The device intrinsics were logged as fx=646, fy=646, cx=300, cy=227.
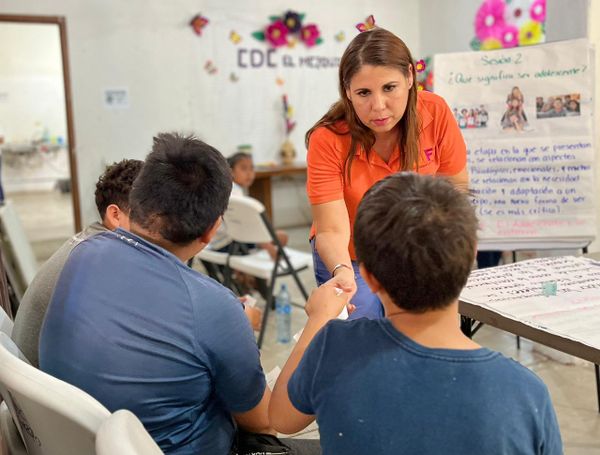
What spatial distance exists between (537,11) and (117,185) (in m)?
4.52

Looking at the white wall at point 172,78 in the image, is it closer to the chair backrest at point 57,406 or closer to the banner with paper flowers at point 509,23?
the banner with paper flowers at point 509,23

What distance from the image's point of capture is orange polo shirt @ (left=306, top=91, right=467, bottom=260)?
184 centimetres

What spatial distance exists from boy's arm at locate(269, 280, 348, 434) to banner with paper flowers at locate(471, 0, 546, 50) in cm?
444

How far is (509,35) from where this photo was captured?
553cm

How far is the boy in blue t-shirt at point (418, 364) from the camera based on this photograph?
0.85 m

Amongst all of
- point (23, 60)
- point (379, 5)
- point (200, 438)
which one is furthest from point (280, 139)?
point (200, 438)

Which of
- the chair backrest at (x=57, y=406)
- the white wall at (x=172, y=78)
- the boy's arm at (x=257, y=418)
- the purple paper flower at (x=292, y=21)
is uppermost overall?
the purple paper flower at (x=292, y=21)

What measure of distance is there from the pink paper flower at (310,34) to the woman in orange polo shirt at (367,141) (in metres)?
4.60

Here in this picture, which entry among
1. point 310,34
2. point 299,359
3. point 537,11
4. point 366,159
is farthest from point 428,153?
point 310,34

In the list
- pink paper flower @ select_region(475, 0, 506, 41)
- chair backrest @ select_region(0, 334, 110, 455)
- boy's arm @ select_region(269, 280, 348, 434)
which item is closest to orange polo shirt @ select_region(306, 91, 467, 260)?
boy's arm @ select_region(269, 280, 348, 434)

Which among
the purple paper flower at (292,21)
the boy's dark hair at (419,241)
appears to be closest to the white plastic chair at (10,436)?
the boy's dark hair at (419,241)

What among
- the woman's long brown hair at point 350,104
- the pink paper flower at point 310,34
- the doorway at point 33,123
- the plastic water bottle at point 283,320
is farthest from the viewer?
the doorway at point 33,123

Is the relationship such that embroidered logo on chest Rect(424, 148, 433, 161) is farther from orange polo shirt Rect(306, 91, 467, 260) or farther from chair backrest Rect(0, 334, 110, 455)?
chair backrest Rect(0, 334, 110, 455)

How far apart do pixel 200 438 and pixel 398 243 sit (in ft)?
1.99
